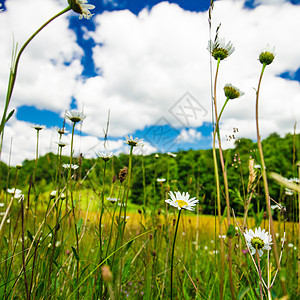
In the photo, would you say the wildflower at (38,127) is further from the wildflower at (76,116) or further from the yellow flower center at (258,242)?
the yellow flower center at (258,242)

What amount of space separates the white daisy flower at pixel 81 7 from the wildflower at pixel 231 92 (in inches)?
14.2

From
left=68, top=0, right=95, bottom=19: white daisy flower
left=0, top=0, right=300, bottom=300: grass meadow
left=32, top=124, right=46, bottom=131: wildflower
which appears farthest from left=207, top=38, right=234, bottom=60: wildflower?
left=32, top=124, right=46, bottom=131: wildflower

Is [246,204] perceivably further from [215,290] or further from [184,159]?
[184,159]

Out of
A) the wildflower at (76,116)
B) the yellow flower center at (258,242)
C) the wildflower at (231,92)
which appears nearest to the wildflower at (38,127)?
the wildflower at (76,116)

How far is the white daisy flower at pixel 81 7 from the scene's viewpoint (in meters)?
0.45

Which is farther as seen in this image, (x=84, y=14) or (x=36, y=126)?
(x=36, y=126)

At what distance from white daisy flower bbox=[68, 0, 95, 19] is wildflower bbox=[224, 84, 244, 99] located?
0.36 meters

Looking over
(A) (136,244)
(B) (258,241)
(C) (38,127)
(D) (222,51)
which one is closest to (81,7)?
(D) (222,51)

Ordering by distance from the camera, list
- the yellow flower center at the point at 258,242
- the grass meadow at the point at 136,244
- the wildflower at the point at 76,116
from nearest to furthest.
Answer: the grass meadow at the point at 136,244
the yellow flower center at the point at 258,242
the wildflower at the point at 76,116

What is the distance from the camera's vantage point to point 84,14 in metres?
0.48

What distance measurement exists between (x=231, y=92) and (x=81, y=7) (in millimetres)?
390

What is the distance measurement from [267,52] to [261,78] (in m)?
0.13

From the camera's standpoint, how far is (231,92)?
60 centimetres

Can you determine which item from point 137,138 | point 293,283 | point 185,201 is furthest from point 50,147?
point 293,283
